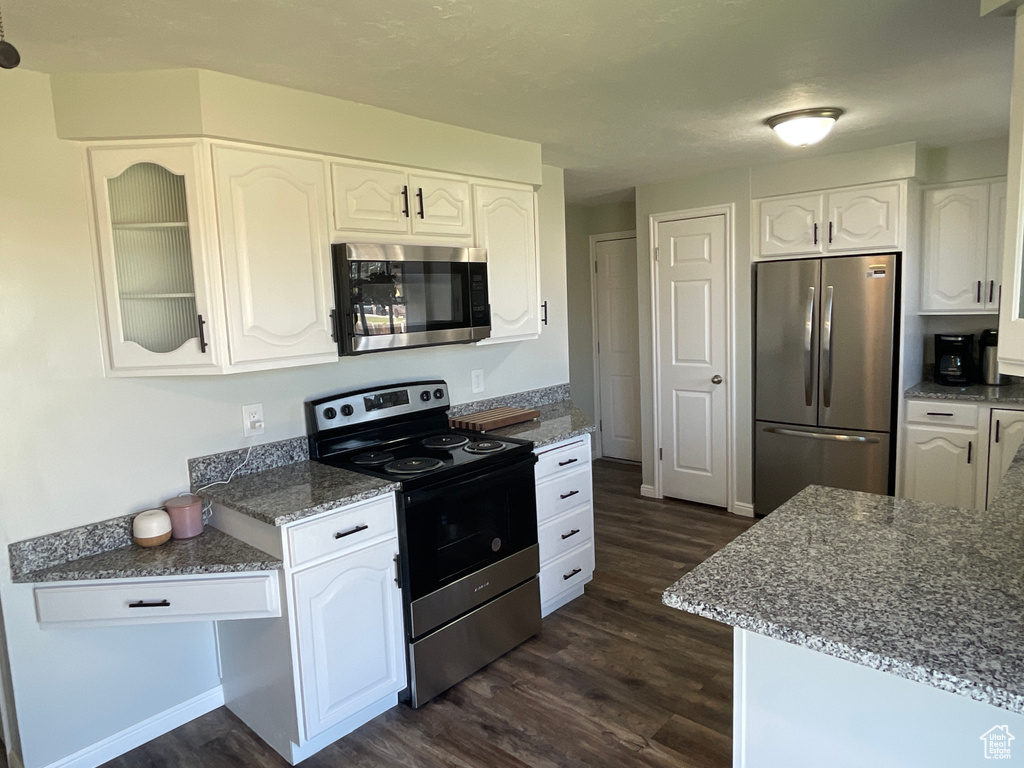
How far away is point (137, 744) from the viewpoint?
7.66 feet

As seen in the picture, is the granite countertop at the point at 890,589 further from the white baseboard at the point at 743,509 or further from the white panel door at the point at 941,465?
the white baseboard at the point at 743,509

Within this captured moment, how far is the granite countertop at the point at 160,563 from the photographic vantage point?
6.69 feet

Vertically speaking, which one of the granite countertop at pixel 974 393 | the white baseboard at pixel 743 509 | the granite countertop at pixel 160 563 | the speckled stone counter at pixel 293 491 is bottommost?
the white baseboard at pixel 743 509

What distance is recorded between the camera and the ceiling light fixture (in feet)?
9.18

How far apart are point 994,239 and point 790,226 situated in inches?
40.8

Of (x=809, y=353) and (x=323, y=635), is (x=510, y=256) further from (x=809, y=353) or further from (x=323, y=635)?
(x=809, y=353)

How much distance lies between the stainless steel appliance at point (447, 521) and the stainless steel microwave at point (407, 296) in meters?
0.39

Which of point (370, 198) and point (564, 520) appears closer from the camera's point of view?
point (370, 198)

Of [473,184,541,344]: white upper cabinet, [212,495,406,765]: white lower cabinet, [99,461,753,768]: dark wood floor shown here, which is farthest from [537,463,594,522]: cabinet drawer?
[212,495,406,765]: white lower cabinet

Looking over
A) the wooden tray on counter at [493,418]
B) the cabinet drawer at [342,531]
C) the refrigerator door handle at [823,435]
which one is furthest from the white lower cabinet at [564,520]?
the refrigerator door handle at [823,435]

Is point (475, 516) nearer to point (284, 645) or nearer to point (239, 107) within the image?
point (284, 645)

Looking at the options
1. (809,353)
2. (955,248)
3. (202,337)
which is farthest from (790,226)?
(202,337)

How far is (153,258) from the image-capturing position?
222cm

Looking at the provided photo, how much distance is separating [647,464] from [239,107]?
359 centimetres
